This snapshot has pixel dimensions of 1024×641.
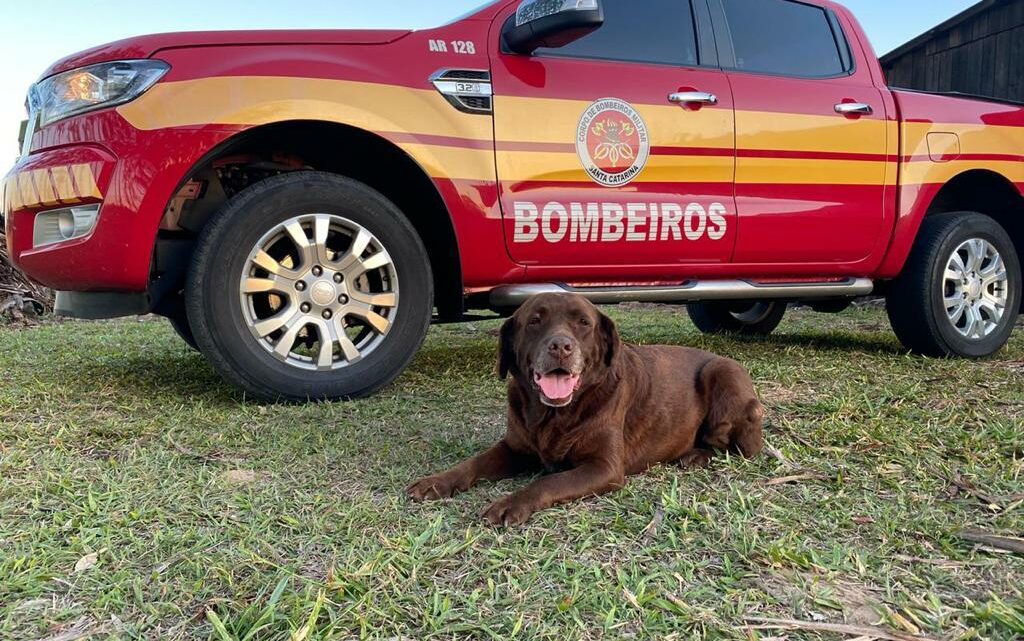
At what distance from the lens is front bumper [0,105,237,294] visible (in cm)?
307

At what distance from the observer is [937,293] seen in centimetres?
475

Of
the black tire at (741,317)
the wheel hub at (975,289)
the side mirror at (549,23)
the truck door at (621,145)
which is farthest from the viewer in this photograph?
the black tire at (741,317)

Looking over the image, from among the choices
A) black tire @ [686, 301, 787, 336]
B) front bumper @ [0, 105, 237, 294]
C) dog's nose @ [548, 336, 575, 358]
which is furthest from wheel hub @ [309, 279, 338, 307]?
black tire @ [686, 301, 787, 336]

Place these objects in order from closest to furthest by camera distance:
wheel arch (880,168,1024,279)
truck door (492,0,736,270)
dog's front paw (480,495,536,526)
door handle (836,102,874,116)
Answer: dog's front paw (480,495,536,526)
truck door (492,0,736,270)
door handle (836,102,874,116)
wheel arch (880,168,1024,279)

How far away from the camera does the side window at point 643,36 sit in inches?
155

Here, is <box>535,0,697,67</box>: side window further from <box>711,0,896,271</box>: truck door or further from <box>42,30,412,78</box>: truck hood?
<box>42,30,412,78</box>: truck hood

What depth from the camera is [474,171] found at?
3.57m

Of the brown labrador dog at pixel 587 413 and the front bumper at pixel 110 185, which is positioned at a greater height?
the front bumper at pixel 110 185

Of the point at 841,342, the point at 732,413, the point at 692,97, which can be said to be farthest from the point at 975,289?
the point at 732,413

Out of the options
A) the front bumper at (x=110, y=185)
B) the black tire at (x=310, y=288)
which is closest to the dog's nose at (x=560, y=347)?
the black tire at (x=310, y=288)

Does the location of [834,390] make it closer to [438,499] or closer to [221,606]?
[438,499]

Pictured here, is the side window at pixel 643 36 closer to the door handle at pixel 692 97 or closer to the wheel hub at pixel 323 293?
the door handle at pixel 692 97

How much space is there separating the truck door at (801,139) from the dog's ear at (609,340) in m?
1.95

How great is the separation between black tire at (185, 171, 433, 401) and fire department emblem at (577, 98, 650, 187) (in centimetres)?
96
